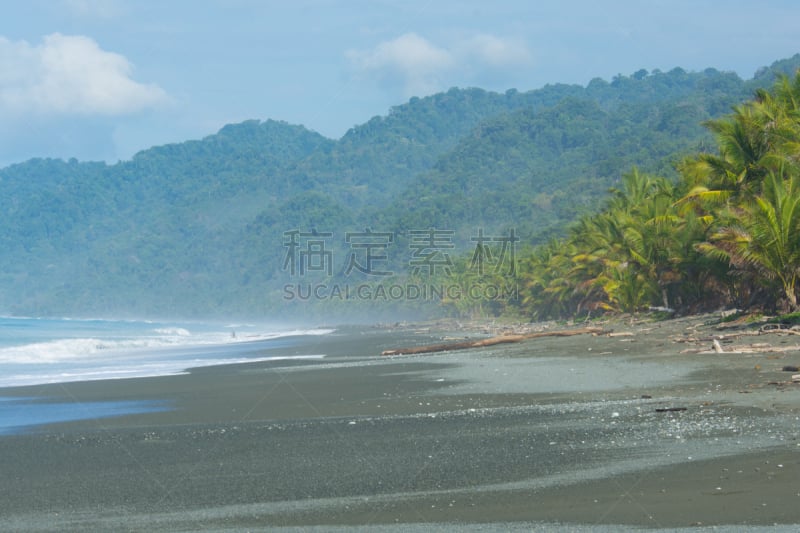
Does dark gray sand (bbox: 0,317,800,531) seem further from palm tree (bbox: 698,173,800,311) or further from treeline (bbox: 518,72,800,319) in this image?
treeline (bbox: 518,72,800,319)

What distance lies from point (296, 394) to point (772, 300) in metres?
14.4

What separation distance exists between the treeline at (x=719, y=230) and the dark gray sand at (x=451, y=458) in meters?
6.55

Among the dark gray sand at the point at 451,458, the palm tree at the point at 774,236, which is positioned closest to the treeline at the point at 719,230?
the palm tree at the point at 774,236

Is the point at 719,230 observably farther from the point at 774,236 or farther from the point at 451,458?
the point at 451,458

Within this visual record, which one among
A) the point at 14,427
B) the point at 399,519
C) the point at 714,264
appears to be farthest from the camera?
the point at 714,264

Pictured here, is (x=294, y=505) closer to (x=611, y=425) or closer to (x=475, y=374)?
(x=611, y=425)

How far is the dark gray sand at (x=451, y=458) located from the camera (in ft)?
22.1

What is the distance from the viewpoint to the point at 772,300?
23750 mm

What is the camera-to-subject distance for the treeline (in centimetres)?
2187

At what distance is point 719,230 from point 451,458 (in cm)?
1790

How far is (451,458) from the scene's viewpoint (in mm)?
8930

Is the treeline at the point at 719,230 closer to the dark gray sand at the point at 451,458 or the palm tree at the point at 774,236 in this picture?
the palm tree at the point at 774,236

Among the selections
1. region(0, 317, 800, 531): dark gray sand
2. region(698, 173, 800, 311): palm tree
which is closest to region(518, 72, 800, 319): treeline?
region(698, 173, 800, 311): palm tree

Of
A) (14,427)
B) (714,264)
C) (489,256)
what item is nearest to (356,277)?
(489,256)
